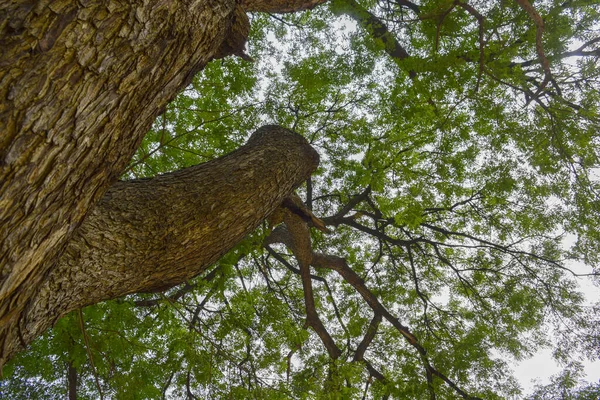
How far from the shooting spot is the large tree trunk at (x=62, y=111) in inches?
50.9

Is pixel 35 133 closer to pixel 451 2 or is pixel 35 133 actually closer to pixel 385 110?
pixel 451 2

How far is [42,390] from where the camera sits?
234 inches

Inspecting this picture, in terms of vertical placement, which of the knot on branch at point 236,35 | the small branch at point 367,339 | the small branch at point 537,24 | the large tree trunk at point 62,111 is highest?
the small branch at point 537,24

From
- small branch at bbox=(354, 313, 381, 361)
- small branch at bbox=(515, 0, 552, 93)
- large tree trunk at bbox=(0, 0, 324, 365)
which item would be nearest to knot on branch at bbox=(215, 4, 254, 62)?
large tree trunk at bbox=(0, 0, 324, 365)

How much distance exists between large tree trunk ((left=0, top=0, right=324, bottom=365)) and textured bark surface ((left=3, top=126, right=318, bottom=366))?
1.32ft

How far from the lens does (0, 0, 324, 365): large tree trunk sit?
1.29 metres

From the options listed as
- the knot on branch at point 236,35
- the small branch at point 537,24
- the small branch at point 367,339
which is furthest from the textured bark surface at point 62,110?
the small branch at point 367,339

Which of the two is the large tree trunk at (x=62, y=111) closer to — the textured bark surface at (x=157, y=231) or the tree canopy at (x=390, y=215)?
the textured bark surface at (x=157, y=231)

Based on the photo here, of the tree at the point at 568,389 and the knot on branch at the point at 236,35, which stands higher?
the knot on branch at the point at 236,35

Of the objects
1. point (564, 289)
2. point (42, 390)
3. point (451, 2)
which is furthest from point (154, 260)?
point (564, 289)

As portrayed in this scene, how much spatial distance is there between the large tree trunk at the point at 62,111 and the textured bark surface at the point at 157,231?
40cm

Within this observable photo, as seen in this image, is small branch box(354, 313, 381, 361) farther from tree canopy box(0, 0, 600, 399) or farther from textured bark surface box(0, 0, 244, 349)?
textured bark surface box(0, 0, 244, 349)

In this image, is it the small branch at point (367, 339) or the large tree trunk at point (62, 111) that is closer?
the large tree trunk at point (62, 111)

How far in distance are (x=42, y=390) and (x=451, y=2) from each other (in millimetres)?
7714
